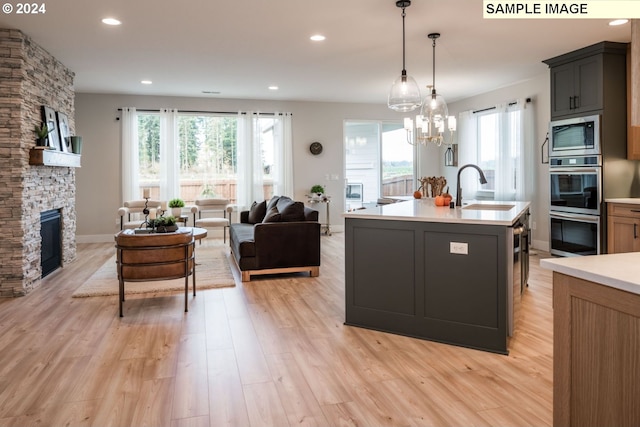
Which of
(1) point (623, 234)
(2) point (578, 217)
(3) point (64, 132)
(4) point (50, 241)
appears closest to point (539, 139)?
(2) point (578, 217)

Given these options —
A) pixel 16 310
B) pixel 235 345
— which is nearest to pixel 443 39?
pixel 235 345

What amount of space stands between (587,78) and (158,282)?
5456 millimetres

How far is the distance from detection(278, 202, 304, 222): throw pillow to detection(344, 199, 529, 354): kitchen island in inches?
69.2

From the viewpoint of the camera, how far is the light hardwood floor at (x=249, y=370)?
2.21m

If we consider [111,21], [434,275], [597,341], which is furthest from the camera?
[111,21]

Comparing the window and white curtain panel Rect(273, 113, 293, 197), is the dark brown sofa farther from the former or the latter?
the window

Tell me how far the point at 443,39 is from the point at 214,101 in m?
4.89

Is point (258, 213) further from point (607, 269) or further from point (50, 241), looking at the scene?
point (607, 269)

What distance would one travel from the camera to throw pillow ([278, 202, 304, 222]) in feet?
17.1

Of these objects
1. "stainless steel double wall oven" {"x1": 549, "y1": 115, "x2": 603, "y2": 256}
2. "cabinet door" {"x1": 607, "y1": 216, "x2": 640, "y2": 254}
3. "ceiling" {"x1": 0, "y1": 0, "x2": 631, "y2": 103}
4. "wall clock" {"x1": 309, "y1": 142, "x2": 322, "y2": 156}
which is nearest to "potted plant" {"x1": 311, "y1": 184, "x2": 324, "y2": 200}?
"wall clock" {"x1": 309, "y1": 142, "x2": 322, "y2": 156}

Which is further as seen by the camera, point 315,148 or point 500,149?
point 315,148

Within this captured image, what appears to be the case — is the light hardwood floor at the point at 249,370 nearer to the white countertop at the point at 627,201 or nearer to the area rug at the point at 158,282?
the area rug at the point at 158,282

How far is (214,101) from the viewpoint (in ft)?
A: 28.1

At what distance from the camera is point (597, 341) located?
145cm
